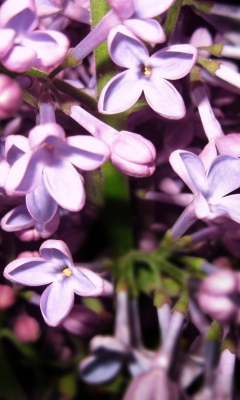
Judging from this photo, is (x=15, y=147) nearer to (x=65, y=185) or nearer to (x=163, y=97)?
(x=65, y=185)

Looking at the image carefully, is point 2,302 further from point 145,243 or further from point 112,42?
point 112,42

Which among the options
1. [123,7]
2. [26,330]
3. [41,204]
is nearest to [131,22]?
[123,7]

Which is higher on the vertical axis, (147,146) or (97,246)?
(147,146)

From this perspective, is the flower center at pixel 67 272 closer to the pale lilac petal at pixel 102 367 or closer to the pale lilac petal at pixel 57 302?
the pale lilac petal at pixel 57 302

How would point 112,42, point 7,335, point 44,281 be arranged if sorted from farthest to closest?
1. point 7,335
2. point 44,281
3. point 112,42

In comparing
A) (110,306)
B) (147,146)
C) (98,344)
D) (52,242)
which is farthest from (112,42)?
(110,306)
